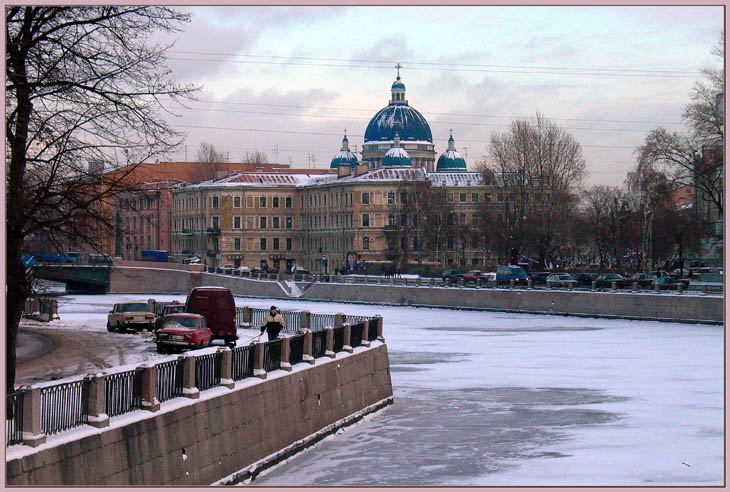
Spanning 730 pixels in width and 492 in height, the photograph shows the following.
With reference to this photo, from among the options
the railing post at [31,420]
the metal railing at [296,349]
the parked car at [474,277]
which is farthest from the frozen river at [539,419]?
the parked car at [474,277]

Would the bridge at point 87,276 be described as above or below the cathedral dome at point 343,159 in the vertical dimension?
below

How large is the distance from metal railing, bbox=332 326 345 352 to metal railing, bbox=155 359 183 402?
1049 centimetres

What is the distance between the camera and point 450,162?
596ft

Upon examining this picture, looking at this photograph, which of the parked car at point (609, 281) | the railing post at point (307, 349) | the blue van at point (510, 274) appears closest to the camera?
the railing post at point (307, 349)

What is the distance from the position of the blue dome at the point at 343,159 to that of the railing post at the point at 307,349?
152 metres

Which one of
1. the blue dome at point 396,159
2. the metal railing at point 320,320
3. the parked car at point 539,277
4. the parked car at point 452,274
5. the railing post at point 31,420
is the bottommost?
the railing post at point 31,420

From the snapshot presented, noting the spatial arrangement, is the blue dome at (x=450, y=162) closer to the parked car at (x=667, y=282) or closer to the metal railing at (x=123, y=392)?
the parked car at (x=667, y=282)

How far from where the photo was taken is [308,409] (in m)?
28.2

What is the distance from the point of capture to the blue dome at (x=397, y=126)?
7397 inches

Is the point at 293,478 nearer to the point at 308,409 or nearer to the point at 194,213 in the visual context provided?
the point at 308,409

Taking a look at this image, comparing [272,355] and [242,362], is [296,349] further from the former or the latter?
[242,362]

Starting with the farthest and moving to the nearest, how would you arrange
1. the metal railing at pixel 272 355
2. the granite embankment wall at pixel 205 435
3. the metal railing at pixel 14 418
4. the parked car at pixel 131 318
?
the parked car at pixel 131 318 < the metal railing at pixel 272 355 < the granite embankment wall at pixel 205 435 < the metal railing at pixel 14 418

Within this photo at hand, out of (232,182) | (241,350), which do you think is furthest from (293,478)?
(232,182)

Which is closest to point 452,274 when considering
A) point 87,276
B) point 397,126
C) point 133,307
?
point 87,276
